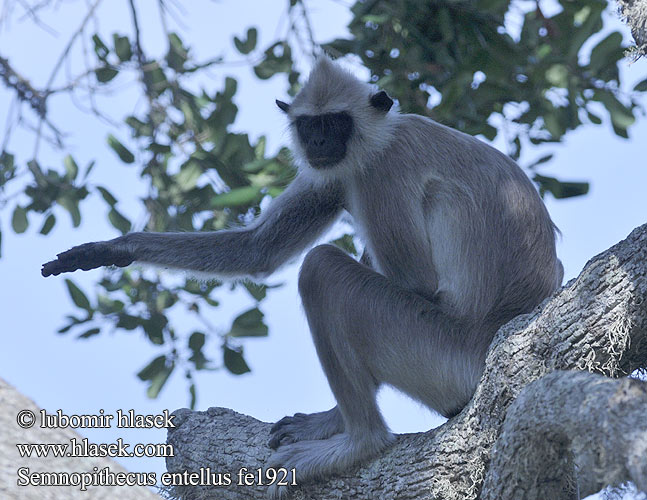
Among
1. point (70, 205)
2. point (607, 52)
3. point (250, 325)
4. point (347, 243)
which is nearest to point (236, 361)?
point (250, 325)

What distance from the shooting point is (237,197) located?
21.5 ft

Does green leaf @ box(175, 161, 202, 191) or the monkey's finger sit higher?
green leaf @ box(175, 161, 202, 191)

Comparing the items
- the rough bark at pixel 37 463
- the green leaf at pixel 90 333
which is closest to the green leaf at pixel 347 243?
the green leaf at pixel 90 333

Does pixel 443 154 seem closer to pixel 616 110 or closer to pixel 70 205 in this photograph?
pixel 616 110

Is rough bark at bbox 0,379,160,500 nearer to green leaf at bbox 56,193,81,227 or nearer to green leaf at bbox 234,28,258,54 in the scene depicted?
green leaf at bbox 56,193,81,227

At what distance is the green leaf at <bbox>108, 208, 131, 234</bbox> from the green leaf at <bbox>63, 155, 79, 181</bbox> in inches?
18.9

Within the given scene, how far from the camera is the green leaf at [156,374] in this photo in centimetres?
736

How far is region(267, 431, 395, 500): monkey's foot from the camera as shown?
4.58 metres

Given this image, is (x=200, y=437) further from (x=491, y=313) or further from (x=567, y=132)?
(x=567, y=132)

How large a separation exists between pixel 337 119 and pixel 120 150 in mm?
2406

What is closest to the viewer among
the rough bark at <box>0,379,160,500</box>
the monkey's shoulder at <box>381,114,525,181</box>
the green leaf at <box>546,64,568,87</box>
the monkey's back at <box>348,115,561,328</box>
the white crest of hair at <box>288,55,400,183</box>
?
the rough bark at <box>0,379,160,500</box>

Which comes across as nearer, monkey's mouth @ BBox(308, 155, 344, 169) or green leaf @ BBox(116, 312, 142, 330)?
monkey's mouth @ BBox(308, 155, 344, 169)

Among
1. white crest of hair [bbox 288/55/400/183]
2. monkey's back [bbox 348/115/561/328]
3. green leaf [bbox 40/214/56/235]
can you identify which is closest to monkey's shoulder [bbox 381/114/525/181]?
monkey's back [bbox 348/115/561/328]

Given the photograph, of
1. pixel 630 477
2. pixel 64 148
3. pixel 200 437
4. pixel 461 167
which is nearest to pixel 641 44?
pixel 461 167
